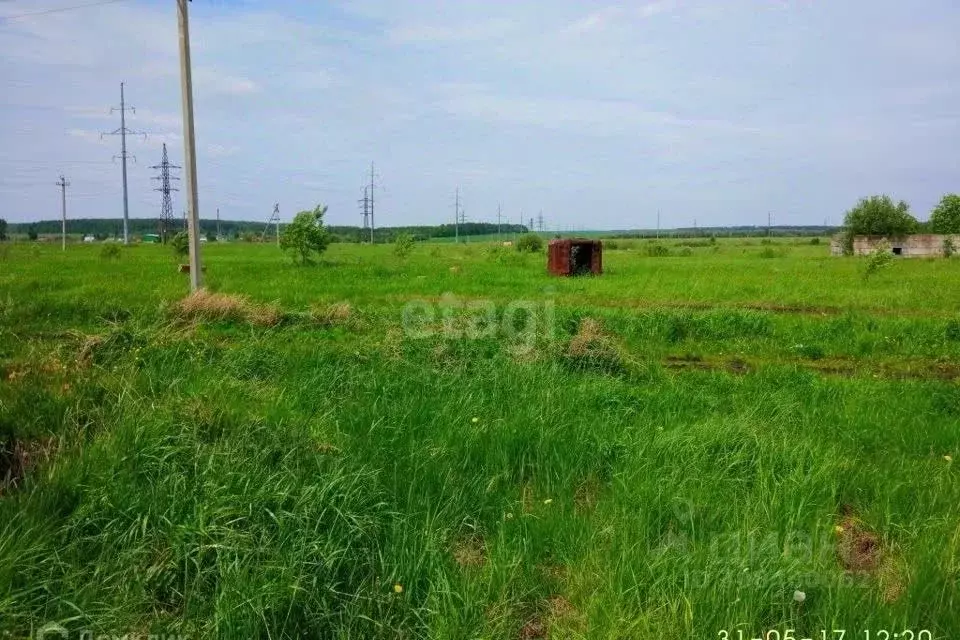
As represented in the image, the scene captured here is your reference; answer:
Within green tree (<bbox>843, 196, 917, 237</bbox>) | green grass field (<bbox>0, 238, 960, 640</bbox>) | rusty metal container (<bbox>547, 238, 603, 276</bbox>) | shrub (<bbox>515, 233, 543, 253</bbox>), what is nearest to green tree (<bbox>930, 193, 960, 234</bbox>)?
green tree (<bbox>843, 196, 917, 237</bbox>)

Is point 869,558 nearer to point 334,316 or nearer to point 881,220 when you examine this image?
point 334,316

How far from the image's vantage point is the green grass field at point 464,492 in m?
2.91

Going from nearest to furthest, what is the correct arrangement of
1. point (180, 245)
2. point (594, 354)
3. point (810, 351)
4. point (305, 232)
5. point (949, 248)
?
point (594, 354) → point (810, 351) → point (305, 232) → point (180, 245) → point (949, 248)

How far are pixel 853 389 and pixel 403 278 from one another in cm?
1421

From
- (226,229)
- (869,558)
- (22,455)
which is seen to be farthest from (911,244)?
(226,229)

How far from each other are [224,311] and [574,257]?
1279cm

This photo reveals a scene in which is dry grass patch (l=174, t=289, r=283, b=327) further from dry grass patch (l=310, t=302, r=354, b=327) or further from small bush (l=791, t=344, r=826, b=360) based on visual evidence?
small bush (l=791, t=344, r=826, b=360)

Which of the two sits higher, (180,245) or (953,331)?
(180,245)

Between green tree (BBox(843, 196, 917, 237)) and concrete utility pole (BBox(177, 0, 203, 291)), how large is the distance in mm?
44361

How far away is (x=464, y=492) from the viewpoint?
4043 millimetres

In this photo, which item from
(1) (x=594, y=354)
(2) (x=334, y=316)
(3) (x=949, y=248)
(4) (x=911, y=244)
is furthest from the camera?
(4) (x=911, y=244)

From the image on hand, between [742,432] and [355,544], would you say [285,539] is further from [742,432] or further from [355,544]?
[742,432]

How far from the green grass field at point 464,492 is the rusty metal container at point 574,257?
509 inches

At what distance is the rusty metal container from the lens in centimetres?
2078
